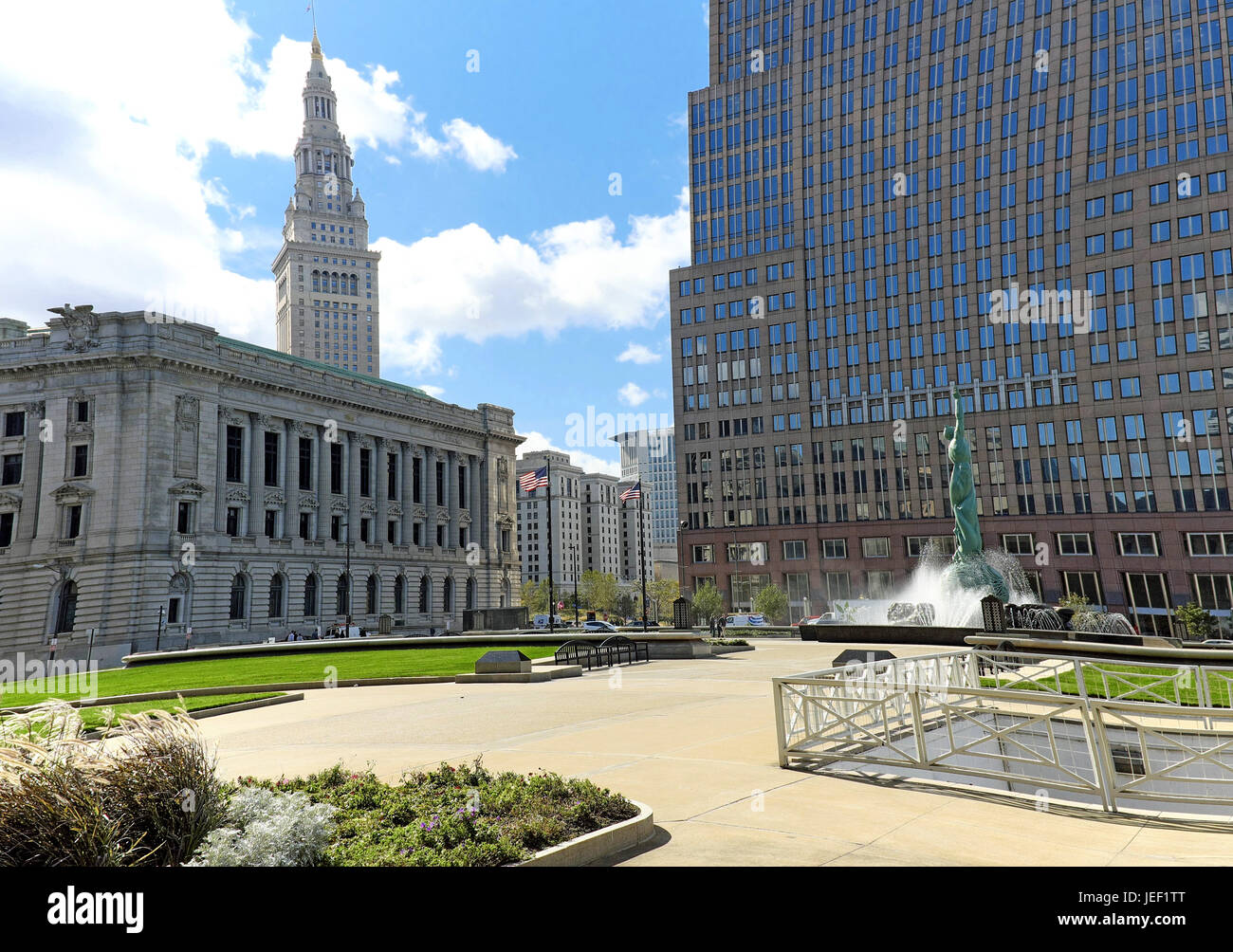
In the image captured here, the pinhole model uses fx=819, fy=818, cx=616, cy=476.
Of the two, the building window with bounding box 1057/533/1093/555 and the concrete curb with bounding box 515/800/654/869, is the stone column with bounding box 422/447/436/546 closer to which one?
the building window with bounding box 1057/533/1093/555

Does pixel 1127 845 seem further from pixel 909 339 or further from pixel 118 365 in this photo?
pixel 909 339

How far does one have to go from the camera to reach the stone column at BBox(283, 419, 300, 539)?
7125 cm

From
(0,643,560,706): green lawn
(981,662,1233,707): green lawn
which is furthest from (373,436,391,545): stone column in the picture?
(981,662,1233,707): green lawn

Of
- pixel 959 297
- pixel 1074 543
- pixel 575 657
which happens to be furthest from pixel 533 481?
pixel 1074 543

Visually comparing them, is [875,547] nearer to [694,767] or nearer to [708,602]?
[708,602]

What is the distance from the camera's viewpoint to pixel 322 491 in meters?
75.1

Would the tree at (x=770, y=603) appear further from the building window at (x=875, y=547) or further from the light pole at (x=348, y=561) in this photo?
the light pole at (x=348, y=561)

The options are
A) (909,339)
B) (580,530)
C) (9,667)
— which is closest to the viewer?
(9,667)

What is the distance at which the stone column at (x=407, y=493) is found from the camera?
276 feet

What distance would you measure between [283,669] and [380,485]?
50119 millimetres

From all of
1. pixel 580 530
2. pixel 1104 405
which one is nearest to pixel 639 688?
pixel 1104 405

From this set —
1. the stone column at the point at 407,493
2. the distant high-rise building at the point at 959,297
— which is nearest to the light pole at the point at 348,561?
the stone column at the point at 407,493
